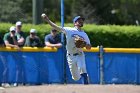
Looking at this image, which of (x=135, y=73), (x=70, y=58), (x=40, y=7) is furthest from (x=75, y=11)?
(x=70, y=58)

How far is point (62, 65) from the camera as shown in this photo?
699 inches

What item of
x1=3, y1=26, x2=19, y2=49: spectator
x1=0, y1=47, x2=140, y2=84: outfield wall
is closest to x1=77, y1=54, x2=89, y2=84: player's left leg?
x1=0, y1=47, x2=140, y2=84: outfield wall

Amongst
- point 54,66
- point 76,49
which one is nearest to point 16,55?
point 54,66

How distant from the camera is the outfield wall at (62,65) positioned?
17422mm

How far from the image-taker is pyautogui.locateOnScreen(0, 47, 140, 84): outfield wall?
1742 centimetres

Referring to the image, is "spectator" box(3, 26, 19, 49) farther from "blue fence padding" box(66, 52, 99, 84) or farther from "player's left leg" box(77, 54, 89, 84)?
"player's left leg" box(77, 54, 89, 84)

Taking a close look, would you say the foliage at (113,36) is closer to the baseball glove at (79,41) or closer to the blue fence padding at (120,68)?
the blue fence padding at (120,68)

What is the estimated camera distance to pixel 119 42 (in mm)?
21734

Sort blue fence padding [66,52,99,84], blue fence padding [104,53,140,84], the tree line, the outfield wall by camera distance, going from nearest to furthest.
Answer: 1. the outfield wall
2. blue fence padding [66,52,99,84]
3. blue fence padding [104,53,140,84]
4. the tree line

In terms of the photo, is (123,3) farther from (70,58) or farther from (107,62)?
(70,58)

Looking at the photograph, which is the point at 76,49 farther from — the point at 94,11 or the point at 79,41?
the point at 94,11

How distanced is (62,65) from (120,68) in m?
1.85

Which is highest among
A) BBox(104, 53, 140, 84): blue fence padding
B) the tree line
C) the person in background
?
the tree line

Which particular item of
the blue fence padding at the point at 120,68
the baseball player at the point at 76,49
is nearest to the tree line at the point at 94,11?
the blue fence padding at the point at 120,68
